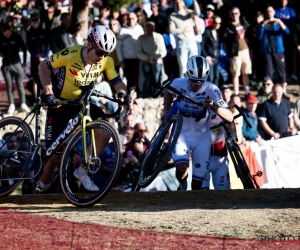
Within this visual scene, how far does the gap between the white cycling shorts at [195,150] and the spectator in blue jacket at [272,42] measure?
656 centimetres

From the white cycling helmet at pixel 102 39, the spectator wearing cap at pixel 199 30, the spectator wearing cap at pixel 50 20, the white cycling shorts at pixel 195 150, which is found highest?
the spectator wearing cap at pixel 50 20

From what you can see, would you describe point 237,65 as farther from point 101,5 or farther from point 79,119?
point 79,119

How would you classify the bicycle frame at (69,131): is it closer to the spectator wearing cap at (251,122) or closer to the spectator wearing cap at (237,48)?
the spectator wearing cap at (251,122)

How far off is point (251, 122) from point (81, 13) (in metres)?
4.44

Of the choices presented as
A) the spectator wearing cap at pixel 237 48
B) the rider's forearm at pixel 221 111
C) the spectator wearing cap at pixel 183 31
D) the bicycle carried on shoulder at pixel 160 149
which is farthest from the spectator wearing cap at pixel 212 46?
the bicycle carried on shoulder at pixel 160 149

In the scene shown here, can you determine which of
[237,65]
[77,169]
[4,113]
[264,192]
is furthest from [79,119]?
[237,65]

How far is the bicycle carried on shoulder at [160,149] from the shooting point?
1230 cm

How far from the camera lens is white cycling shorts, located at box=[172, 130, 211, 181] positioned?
13703mm

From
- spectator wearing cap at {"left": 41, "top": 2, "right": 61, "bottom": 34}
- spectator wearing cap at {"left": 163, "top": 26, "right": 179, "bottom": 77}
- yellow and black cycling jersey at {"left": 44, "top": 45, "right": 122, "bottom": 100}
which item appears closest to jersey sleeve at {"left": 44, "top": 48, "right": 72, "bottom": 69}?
yellow and black cycling jersey at {"left": 44, "top": 45, "right": 122, "bottom": 100}

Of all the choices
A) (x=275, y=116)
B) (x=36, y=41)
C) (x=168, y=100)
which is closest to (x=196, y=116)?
(x=168, y=100)

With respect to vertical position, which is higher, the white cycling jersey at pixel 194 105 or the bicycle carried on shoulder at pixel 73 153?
the white cycling jersey at pixel 194 105

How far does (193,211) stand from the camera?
34.3ft

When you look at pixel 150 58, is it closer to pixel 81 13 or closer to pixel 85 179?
pixel 81 13

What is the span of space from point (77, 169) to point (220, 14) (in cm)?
1088
